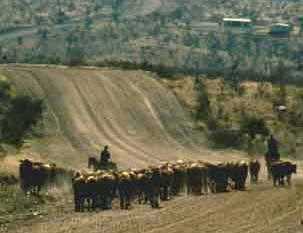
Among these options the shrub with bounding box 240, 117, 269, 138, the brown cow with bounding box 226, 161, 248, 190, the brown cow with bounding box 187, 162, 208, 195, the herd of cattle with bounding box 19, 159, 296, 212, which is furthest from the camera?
the shrub with bounding box 240, 117, 269, 138

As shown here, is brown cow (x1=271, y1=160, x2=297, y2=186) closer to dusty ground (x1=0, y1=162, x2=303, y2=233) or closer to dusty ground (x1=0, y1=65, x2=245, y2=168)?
dusty ground (x1=0, y1=162, x2=303, y2=233)

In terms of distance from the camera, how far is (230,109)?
68812mm

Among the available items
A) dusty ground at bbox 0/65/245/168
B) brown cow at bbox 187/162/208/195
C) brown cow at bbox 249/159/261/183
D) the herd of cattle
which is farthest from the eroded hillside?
brown cow at bbox 187/162/208/195

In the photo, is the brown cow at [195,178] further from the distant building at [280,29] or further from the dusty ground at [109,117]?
the distant building at [280,29]

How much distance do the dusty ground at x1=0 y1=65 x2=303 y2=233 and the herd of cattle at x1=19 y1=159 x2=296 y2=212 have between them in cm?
58

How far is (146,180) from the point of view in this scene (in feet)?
120

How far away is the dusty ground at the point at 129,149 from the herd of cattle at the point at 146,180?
1.92 feet

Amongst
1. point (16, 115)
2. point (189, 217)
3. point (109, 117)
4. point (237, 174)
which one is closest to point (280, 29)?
point (109, 117)

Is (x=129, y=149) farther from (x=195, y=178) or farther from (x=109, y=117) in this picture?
(x=195, y=178)

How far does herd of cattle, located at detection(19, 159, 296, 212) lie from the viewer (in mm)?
34781

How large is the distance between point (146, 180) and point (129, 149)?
64.7 ft

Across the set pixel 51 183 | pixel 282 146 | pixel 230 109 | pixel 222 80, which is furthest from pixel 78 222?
pixel 222 80

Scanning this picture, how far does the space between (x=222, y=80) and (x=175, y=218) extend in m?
47.8

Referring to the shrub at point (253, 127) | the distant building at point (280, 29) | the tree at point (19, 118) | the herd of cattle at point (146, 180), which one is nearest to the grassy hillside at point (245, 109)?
the shrub at point (253, 127)
